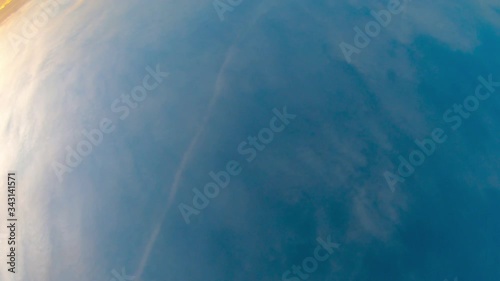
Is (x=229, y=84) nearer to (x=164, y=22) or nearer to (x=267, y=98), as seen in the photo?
(x=267, y=98)

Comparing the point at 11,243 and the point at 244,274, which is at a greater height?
the point at 11,243

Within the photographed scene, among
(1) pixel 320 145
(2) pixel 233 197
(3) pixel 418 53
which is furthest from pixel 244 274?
(3) pixel 418 53

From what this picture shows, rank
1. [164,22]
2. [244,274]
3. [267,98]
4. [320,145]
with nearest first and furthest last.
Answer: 1. [244,274]
2. [320,145]
3. [267,98]
4. [164,22]

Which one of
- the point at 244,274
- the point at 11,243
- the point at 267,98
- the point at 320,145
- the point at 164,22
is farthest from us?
the point at 164,22

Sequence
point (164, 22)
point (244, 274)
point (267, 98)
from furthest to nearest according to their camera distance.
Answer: point (164, 22), point (267, 98), point (244, 274)

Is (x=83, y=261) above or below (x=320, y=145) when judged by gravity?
above

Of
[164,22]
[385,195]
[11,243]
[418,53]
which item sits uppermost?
[164,22]

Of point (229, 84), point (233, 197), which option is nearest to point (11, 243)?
point (233, 197)

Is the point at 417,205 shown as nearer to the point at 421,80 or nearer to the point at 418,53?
the point at 421,80

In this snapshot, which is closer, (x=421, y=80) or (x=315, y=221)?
(x=315, y=221)
